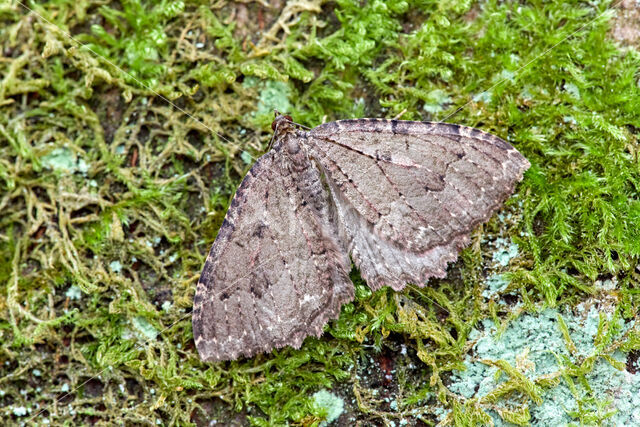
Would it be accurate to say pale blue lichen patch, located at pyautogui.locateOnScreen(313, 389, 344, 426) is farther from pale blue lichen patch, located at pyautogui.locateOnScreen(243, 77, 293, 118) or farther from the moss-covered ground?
pale blue lichen patch, located at pyautogui.locateOnScreen(243, 77, 293, 118)

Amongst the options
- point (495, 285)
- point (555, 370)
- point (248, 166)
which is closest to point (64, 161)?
point (248, 166)

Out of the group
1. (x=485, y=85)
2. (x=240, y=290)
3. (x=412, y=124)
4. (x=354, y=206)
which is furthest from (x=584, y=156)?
(x=240, y=290)

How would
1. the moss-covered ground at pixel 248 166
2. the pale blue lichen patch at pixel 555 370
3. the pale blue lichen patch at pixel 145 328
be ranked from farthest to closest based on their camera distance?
the pale blue lichen patch at pixel 145 328 < the moss-covered ground at pixel 248 166 < the pale blue lichen patch at pixel 555 370

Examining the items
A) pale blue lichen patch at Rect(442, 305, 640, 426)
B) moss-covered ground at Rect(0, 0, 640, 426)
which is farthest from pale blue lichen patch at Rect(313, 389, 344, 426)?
pale blue lichen patch at Rect(442, 305, 640, 426)

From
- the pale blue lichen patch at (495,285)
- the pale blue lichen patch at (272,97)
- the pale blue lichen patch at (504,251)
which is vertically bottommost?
the pale blue lichen patch at (495,285)

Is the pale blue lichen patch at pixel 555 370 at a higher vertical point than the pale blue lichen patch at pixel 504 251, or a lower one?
lower

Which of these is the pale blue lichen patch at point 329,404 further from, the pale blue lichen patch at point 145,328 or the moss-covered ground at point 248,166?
the pale blue lichen patch at point 145,328

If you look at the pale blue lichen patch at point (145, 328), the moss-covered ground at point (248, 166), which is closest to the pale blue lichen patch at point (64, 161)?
the moss-covered ground at point (248, 166)

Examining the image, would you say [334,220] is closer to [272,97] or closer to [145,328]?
[272,97]
